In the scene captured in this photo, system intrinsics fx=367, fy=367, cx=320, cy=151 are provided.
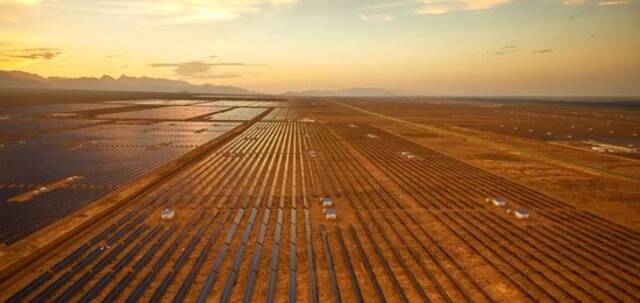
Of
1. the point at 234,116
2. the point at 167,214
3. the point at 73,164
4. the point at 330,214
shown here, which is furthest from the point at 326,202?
the point at 234,116

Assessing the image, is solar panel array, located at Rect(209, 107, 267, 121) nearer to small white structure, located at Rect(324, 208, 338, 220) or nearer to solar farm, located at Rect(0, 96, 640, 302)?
solar farm, located at Rect(0, 96, 640, 302)

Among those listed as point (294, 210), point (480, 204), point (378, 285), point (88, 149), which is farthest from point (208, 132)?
point (378, 285)

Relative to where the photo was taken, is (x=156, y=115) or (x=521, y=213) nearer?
(x=521, y=213)

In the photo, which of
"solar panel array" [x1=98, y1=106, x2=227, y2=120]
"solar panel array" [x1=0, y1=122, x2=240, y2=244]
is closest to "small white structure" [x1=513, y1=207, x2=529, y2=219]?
"solar panel array" [x1=0, y1=122, x2=240, y2=244]

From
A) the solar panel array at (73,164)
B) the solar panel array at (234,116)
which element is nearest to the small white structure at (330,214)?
the solar panel array at (73,164)

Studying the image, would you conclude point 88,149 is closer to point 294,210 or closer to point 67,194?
point 67,194

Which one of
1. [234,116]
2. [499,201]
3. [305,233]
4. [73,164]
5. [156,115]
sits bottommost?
[305,233]

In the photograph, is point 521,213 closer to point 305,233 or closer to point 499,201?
point 499,201
